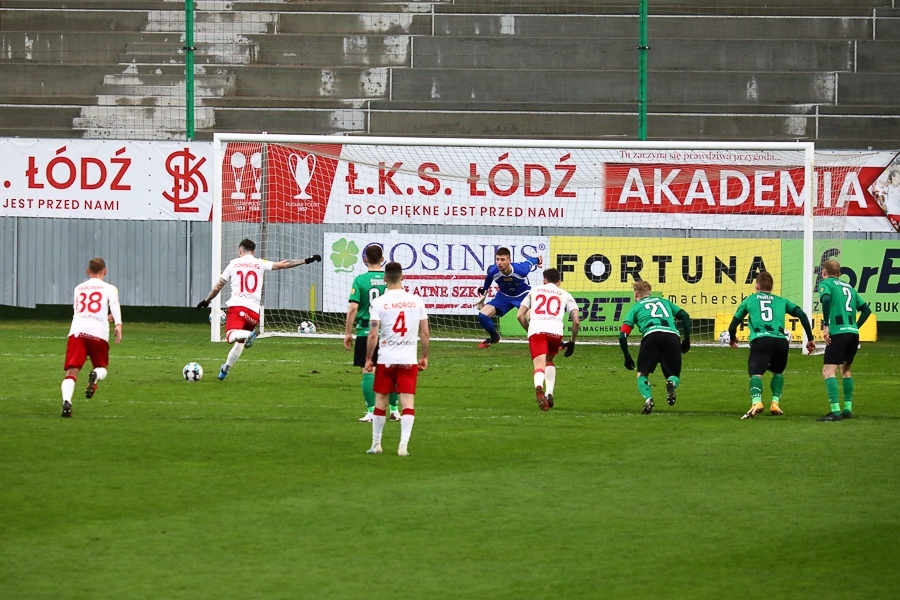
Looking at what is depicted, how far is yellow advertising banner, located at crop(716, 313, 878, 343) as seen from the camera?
24078 millimetres

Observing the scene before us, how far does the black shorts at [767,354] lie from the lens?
50.0 ft

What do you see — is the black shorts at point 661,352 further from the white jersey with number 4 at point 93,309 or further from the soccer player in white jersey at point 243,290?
the white jersey with number 4 at point 93,309

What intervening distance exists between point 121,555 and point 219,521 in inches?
42.5

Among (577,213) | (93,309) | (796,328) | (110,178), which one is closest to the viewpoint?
(93,309)

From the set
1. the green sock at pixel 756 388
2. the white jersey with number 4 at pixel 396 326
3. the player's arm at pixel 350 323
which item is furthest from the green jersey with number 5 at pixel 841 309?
the white jersey with number 4 at pixel 396 326

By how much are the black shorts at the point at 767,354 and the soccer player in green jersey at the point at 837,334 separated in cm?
49

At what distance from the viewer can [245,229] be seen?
25.9 m

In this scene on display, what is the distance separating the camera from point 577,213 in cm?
2517

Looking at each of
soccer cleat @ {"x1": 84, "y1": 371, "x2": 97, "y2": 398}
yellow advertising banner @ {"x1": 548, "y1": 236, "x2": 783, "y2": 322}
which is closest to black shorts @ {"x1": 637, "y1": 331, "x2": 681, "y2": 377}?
soccer cleat @ {"x1": 84, "y1": 371, "x2": 97, "y2": 398}

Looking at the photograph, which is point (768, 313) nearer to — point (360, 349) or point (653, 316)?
point (653, 316)

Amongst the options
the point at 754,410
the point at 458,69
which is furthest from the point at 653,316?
the point at 458,69

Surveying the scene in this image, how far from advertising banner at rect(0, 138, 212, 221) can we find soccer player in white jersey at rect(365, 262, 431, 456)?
14731mm

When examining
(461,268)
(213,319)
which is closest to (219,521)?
(213,319)

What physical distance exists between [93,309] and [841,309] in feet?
27.6
